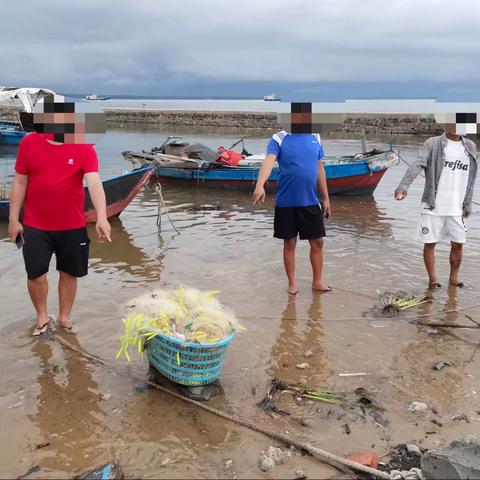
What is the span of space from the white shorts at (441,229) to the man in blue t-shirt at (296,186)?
1.18 meters

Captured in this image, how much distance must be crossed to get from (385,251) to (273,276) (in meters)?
2.37

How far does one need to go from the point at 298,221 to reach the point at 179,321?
251cm

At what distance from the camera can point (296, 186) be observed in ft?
19.2

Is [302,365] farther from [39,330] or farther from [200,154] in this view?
[200,154]

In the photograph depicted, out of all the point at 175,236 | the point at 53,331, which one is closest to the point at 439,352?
the point at 53,331

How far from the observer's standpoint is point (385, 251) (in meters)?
8.51

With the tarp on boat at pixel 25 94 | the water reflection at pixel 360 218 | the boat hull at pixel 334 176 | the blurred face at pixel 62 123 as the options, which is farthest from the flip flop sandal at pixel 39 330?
the tarp on boat at pixel 25 94

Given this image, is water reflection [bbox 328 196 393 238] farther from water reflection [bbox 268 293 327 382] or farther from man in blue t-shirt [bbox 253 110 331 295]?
water reflection [bbox 268 293 327 382]

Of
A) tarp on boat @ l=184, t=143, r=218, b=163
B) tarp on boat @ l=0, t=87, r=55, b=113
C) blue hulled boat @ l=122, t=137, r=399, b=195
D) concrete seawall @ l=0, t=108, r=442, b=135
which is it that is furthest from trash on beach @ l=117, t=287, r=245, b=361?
concrete seawall @ l=0, t=108, r=442, b=135

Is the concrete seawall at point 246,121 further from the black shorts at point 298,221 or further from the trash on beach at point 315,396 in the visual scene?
the trash on beach at point 315,396

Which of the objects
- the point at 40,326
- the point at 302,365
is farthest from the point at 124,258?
the point at 302,365

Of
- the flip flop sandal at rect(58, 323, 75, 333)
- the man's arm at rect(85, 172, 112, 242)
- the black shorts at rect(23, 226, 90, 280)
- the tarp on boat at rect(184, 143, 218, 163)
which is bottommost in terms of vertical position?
the flip flop sandal at rect(58, 323, 75, 333)

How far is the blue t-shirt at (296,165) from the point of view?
5.76 metres

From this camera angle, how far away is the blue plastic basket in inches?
143
